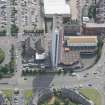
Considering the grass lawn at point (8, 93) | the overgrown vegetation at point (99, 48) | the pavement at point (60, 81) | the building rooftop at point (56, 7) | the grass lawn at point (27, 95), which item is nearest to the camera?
the grass lawn at point (27, 95)

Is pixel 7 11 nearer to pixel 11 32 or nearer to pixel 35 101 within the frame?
pixel 11 32

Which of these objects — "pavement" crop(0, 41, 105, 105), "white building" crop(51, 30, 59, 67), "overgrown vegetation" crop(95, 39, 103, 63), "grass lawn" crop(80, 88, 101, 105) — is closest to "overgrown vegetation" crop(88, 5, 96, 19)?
"overgrown vegetation" crop(95, 39, 103, 63)

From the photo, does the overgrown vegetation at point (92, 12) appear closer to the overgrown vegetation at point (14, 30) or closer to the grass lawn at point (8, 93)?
the overgrown vegetation at point (14, 30)

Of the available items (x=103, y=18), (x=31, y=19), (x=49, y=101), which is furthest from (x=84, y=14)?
(x=49, y=101)

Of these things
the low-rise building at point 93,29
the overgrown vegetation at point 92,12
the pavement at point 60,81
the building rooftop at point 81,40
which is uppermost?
the overgrown vegetation at point 92,12

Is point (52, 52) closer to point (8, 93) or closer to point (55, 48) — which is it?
point (55, 48)

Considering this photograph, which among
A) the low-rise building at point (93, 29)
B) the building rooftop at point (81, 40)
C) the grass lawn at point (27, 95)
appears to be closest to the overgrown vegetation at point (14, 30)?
the building rooftop at point (81, 40)
